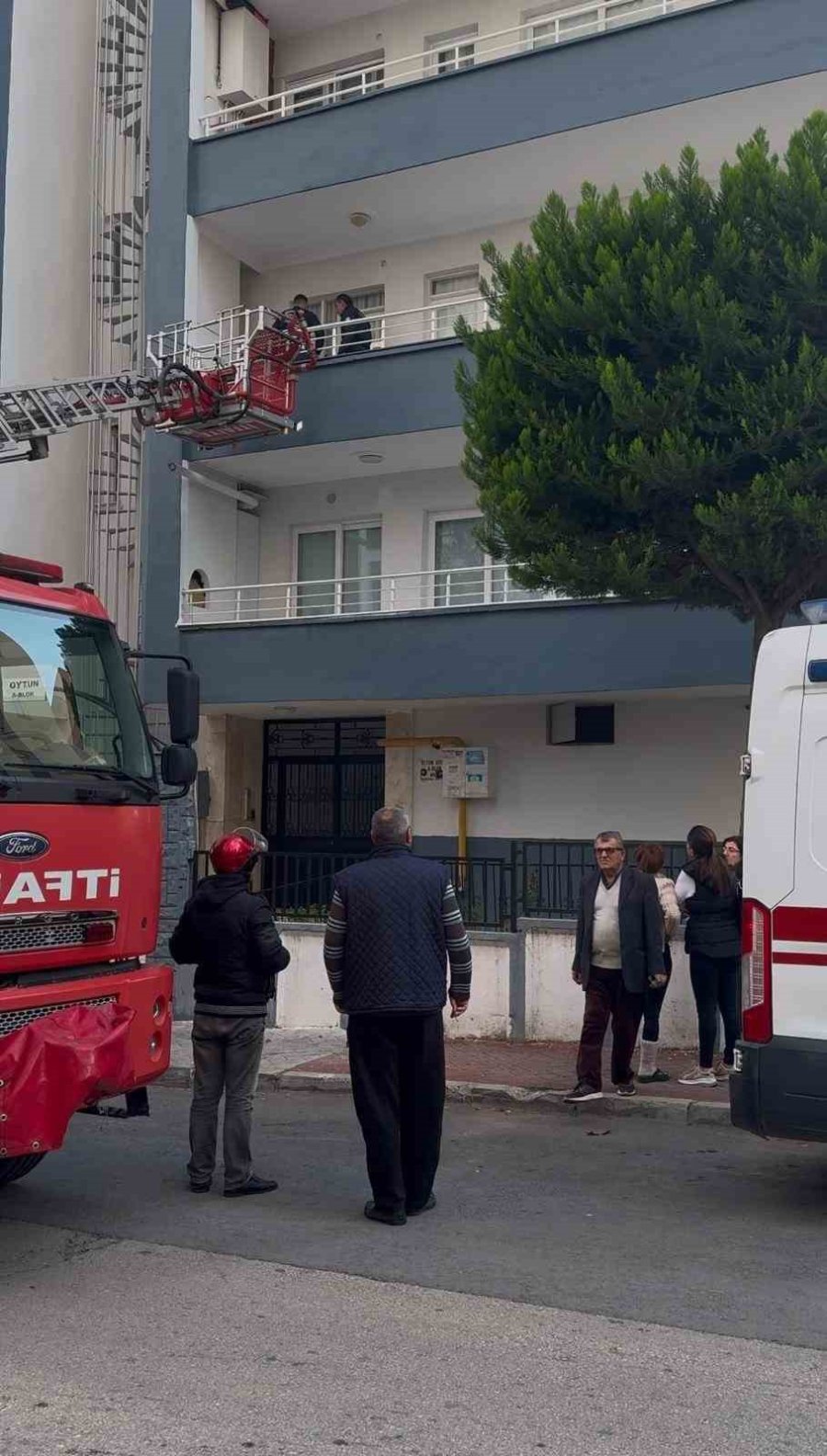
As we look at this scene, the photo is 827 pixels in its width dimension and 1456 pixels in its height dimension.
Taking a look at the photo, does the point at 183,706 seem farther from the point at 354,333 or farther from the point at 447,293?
the point at 447,293

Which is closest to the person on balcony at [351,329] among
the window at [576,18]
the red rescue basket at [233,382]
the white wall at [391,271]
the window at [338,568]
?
the white wall at [391,271]

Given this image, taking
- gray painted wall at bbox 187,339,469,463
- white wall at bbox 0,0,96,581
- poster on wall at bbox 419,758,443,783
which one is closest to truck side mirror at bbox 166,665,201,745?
gray painted wall at bbox 187,339,469,463

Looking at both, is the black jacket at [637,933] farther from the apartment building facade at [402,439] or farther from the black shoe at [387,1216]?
the apartment building facade at [402,439]

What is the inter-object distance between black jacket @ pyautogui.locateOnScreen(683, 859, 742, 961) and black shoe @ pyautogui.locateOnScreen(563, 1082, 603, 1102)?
1197 millimetres

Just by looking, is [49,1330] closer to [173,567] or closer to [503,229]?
[173,567]

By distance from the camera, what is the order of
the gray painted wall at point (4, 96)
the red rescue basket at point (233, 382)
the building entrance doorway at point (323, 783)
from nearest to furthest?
the red rescue basket at point (233, 382) → the building entrance doorway at point (323, 783) → the gray painted wall at point (4, 96)

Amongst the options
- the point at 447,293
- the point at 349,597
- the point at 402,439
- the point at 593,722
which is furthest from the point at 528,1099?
the point at 447,293

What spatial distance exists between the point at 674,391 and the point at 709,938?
374 centimetres

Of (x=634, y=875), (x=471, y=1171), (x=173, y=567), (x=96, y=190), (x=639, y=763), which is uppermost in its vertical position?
(x=96, y=190)

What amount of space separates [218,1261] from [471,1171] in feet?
6.95

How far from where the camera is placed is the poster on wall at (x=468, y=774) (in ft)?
52.3

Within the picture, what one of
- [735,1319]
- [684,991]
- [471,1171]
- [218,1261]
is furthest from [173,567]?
[735,1319]

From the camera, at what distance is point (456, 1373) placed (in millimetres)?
4426

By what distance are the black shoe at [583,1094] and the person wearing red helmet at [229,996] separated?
2780 millimetres
